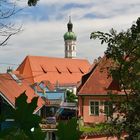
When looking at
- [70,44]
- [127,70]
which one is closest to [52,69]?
[70,44]

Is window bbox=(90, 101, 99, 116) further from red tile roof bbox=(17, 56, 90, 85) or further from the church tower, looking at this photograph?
the church tower

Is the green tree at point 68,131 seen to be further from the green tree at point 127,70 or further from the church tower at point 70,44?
the church tower at point 70,44

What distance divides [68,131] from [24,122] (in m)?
0.13

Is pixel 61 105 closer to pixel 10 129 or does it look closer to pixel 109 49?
pixel 109 49

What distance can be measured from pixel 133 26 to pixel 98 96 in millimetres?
30406

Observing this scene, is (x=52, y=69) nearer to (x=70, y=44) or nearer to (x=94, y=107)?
(x=70, y=44)

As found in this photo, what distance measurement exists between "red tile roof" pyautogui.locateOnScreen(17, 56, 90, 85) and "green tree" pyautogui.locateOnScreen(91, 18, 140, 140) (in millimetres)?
77081

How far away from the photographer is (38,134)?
1.34 metres

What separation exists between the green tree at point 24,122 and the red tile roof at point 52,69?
83.5 m

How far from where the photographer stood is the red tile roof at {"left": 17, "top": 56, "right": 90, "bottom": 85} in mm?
88688

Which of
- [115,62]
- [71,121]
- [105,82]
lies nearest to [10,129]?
[71,121]

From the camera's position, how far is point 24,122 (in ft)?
4.38

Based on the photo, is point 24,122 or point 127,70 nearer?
point 24,122

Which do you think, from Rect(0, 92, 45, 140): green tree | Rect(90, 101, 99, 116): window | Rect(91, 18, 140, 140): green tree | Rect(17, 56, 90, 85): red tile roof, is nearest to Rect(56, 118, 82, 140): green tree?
Rect(0, 92, 45, 140): green tree
